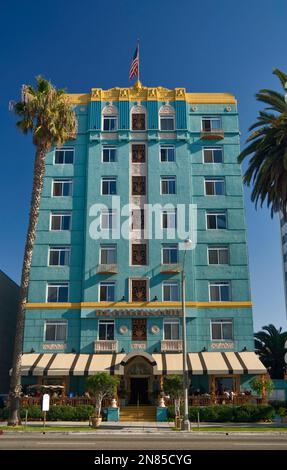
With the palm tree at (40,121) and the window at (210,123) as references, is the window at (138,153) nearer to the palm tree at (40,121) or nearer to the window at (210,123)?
the window at (210,123)

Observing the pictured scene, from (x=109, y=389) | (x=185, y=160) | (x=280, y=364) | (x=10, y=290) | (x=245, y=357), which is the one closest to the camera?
(x=109, y=389)

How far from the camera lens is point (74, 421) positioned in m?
36.5

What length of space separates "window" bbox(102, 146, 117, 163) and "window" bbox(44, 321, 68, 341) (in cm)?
1662

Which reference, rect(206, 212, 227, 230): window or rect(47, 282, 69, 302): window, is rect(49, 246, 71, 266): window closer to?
rect(47, 282, 69, 302): window

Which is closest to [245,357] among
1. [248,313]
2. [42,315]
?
[248,313]

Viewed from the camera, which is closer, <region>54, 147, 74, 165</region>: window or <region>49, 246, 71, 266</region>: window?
<region>49, 246, 71, 266</region>: window

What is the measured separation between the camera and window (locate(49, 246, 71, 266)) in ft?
157

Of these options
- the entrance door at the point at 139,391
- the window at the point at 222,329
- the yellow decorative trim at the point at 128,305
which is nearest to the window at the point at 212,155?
the yellow decorative trim at the point at 128,305

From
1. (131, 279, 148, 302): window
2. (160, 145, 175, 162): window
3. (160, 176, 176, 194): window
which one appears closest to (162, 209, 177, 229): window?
(160, 176, 176, 194): window

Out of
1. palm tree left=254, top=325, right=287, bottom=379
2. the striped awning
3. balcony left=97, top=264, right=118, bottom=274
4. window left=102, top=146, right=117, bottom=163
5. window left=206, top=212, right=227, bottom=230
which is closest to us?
the striped awning

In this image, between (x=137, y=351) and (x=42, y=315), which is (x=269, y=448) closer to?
(x=137, y=351)

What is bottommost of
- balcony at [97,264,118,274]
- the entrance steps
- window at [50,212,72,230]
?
the entrance steps

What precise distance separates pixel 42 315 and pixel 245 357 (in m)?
18.3

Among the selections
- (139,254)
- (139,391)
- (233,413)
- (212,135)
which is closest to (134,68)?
(212,135)
